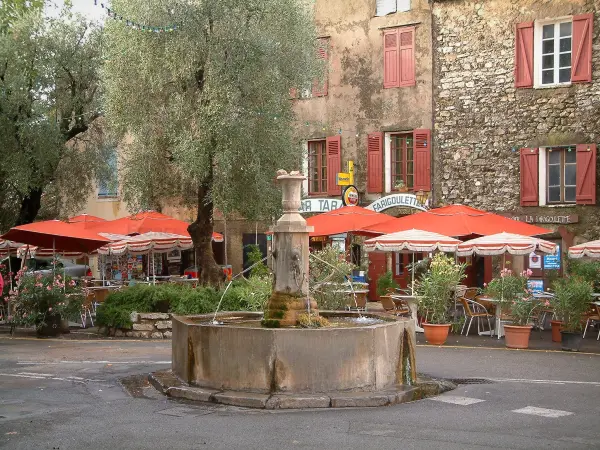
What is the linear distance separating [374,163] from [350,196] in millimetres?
1318

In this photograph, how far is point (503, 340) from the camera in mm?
17062

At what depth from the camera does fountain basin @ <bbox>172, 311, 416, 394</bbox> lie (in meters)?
10.1

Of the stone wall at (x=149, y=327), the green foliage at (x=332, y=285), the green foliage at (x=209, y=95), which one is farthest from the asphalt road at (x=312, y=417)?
the green foliage at (x=209, y=95)

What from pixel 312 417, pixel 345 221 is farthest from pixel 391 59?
pixel 312 417

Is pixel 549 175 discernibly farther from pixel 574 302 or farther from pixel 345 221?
pixel 574 302

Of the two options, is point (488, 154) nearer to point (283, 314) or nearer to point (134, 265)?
point (134, 265)

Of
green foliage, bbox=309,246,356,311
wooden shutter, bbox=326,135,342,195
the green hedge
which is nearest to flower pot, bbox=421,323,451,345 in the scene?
green foliage, bbox=309,246,356,311

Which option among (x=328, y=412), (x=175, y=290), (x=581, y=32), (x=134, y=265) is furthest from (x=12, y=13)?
(x=328, y=412)

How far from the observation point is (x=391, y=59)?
27.9m

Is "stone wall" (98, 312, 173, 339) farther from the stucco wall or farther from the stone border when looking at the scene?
the stucco wall

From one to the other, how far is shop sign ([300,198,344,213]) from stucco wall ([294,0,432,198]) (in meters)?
0.99

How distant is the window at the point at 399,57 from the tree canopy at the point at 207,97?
680 centimetres

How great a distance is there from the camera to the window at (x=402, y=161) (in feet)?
91.2

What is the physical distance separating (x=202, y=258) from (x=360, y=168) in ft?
29.4
